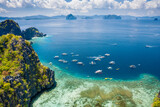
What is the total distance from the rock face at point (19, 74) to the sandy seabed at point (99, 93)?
708 centimetres

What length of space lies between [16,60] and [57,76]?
33.4 metres

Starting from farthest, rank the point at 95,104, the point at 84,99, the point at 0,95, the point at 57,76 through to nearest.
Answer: the point at 57,76, the point at 84,99, the point at 95,104, the point at 0,95

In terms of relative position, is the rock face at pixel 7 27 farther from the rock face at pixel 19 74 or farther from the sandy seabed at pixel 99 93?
the sandy seabed at pixel 99 93

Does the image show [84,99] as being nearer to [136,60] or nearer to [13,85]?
[13,85]

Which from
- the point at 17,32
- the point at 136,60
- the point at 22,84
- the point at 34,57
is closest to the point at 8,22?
the point at 17,32

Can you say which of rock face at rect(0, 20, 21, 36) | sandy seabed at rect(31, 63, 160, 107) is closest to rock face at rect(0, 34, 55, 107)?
sandy seabed at rect(31, 63, 160, 107)

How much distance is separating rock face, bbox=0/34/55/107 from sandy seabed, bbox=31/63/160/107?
23.2 feet

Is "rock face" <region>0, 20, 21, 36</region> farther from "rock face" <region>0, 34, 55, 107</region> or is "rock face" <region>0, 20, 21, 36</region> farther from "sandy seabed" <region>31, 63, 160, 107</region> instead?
"sandy seabed" <region>31, 63, 160, 107</region>

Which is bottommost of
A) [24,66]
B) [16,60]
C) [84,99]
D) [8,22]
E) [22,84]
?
[84,99]

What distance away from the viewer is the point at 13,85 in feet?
138

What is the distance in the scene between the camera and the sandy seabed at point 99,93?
52344mm

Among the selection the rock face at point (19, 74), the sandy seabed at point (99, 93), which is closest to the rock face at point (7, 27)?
the rock face at point (19, 74)

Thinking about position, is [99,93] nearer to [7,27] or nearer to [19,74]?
[19,74]

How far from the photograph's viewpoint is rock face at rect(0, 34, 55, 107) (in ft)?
132
